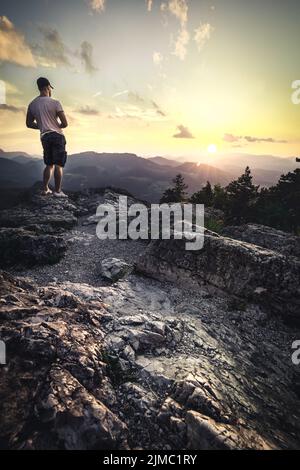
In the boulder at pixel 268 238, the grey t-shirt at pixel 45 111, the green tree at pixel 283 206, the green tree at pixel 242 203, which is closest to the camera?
the grey t-shirt at pixel 45 111

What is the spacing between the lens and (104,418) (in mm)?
4145

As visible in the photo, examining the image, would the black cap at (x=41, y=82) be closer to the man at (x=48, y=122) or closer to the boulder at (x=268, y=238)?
the man at (x=48, y=122)

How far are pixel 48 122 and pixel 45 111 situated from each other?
0.37m

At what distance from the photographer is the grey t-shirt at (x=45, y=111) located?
9352mm

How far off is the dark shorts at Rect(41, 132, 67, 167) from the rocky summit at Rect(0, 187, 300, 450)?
314 cm

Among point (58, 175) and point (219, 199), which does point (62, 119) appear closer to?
point (58, 175)

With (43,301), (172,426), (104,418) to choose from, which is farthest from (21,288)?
(172,426)

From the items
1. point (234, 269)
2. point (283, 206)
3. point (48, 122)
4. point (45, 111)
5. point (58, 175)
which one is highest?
point (45, 111)

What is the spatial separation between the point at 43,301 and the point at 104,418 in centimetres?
330

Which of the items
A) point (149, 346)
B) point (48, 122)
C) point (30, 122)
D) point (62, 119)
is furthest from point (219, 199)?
point (149, 346)

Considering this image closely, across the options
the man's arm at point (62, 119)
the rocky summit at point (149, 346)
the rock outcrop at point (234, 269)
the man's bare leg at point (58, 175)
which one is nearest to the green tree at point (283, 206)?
the rocky summit at point (149, 346)

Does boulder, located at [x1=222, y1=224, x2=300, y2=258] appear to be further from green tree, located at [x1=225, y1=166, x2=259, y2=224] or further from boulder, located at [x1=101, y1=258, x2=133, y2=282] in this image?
boulder, located at [x1=101, y1=258, x2=133, y2=282]

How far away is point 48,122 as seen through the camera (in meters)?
9.63
